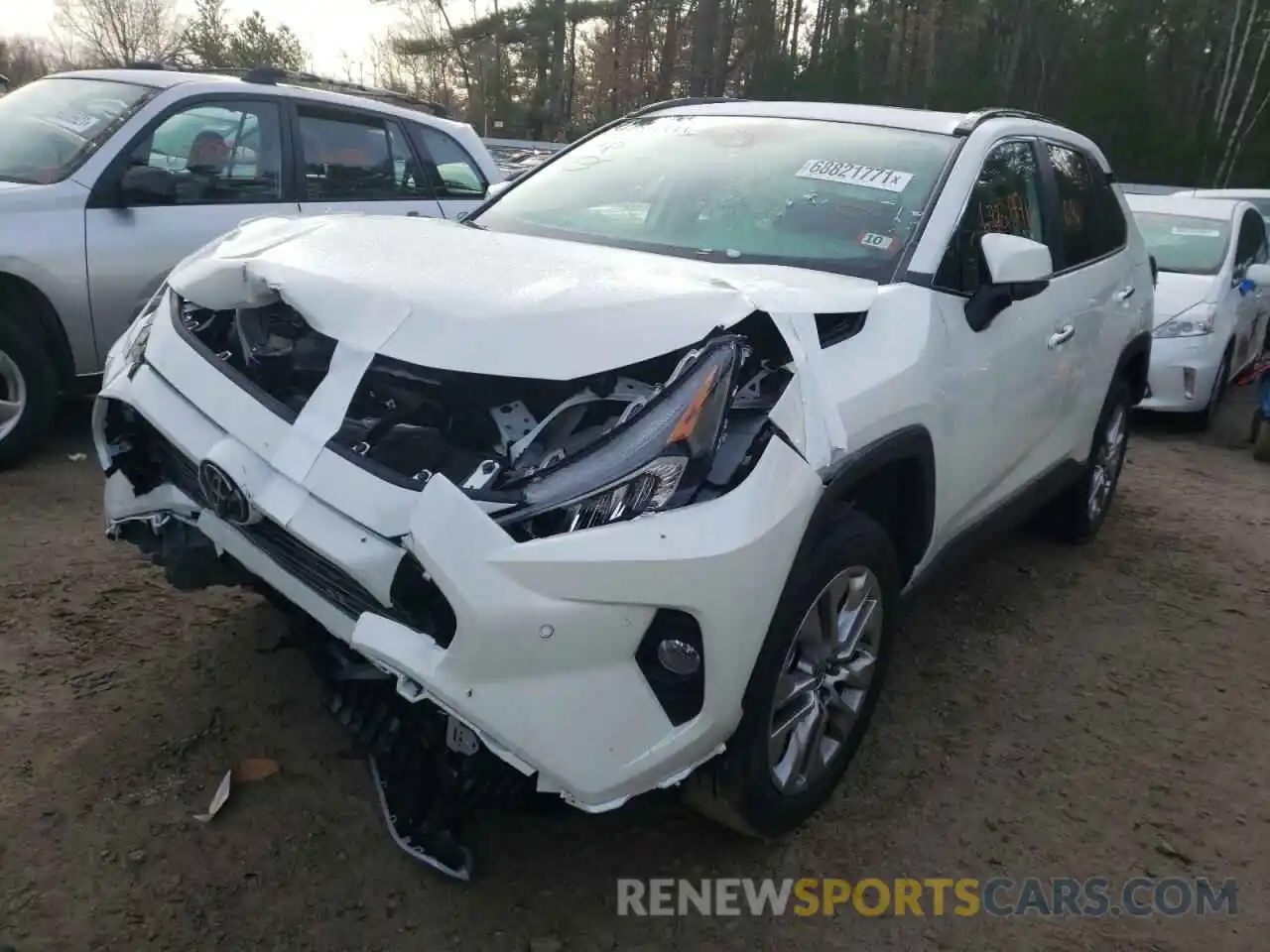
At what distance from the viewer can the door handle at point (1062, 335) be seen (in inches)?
142

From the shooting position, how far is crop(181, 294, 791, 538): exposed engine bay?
78.5 inches

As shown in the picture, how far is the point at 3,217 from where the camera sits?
4.45 metres

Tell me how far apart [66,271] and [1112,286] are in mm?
4510

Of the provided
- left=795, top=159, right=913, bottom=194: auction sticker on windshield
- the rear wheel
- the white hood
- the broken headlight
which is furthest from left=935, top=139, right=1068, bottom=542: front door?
the white hood

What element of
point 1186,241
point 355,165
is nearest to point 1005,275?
point 355,165

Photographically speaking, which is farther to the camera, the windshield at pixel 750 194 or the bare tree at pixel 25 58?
the bare tree at pixel 25 58

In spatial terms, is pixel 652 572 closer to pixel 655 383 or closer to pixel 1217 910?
pixel 655 383

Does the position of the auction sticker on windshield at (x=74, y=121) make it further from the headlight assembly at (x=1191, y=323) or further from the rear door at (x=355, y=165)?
the headlight assembly at (x=1191, y=323)

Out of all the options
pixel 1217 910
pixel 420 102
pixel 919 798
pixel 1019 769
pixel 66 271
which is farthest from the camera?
pixel 420 102

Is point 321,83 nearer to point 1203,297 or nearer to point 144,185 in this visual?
point 144,185

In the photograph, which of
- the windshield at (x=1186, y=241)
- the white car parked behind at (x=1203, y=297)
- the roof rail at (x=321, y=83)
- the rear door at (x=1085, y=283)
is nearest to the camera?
the rear door at (x=1085, y=283)

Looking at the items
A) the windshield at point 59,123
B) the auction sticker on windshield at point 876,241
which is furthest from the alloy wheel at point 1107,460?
the windshield at point 59,123

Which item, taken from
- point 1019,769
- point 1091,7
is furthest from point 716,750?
point 1091,7

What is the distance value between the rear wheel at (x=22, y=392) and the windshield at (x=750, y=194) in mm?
2278
